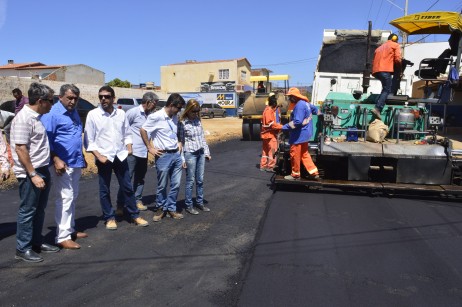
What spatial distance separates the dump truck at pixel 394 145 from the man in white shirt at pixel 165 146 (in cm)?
233

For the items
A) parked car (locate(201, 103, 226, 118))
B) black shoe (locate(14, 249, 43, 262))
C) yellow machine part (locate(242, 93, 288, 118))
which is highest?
yellow machine part (locate(242, 93, 288, 118))

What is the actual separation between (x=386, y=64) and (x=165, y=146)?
4.45 meters

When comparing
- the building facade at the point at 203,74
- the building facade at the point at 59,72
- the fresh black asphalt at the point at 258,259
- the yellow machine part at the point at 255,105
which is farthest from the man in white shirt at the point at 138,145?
the building facade at the point at 203,74

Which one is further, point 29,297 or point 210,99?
point 210,99

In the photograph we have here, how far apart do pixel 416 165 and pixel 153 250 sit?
459cm

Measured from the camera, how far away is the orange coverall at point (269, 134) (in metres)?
9.30

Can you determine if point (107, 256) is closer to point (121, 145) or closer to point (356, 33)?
point (121, 145)

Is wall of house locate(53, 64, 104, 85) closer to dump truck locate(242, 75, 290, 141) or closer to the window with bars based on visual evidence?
the window with bars

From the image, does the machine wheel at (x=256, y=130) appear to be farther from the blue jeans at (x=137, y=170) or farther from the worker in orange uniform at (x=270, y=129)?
the blue jeans at (x=137, y=170)

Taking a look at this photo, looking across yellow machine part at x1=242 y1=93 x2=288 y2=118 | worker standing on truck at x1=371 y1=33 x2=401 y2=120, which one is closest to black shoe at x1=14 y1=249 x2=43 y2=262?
worker standing on truck at x1=371 y1=33 x2=401 y2=120

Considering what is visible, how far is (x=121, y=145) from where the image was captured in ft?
16.2

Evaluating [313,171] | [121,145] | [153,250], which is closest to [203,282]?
[153,250]

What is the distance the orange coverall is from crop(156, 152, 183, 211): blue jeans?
4.13 m

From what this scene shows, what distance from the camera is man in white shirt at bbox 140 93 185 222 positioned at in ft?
17.7
